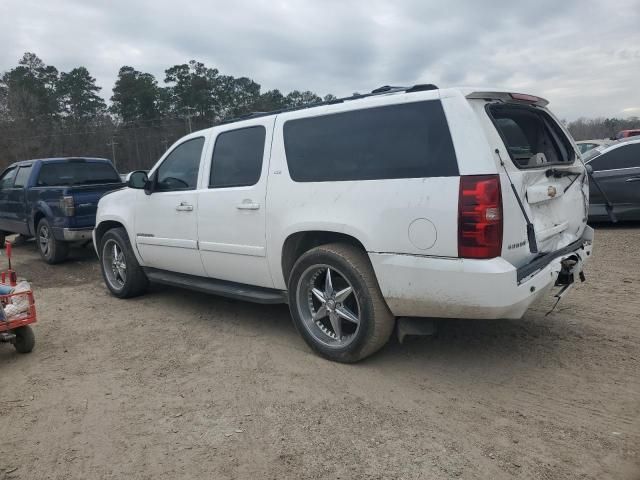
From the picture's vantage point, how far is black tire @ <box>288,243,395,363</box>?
3525 mm

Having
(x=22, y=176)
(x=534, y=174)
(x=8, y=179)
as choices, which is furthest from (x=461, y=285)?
(x=8, y=179)

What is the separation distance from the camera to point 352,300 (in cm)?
382

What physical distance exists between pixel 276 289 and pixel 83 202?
5.36 meters

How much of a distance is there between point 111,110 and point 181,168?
4958cm

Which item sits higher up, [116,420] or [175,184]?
[175,184]

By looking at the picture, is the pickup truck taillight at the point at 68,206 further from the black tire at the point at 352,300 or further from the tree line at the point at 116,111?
the tree line at the point at 116,111

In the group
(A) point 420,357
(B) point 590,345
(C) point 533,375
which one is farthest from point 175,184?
(B) point 590,345

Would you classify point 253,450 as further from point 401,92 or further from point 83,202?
point 83,202

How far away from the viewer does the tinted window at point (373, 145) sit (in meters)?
3.21

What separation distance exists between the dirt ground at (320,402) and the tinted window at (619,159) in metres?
4.96

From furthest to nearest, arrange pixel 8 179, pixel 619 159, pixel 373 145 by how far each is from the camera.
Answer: pixel 8 179 < pixel 619 159 < pixel 373 145

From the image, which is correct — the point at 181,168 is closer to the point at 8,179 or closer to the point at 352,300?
the point at 352,300

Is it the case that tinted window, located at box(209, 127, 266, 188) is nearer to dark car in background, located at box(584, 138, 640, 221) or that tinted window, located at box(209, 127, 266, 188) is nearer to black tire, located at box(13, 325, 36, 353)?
black tire, located at box(13, 325, 36, 353)

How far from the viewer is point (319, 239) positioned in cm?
405
